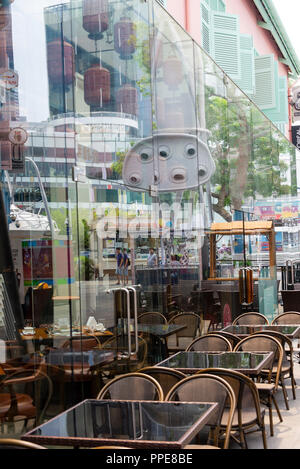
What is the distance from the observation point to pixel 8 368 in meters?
5.86

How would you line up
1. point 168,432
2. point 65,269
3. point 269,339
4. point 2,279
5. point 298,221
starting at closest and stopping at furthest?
point 168,432 < point 65,269 < point 2,279 < point 269,339 < point 298,221

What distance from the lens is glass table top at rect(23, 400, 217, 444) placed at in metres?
4.07

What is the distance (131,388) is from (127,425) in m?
0.98

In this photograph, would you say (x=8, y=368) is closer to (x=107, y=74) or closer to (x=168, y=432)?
(x=168, y=432)

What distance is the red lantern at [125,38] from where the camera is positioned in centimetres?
686

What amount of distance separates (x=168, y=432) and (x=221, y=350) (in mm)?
3678

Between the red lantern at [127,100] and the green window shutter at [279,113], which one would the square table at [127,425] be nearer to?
the red lantern at [127,100]

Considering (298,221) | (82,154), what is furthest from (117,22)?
(298,221)

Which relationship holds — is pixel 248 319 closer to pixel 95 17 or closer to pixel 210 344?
pixel 210 344

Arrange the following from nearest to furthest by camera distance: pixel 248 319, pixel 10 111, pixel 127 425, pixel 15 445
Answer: pixel 15 445 → pixel 127 425 → pixel 10 111 → pixel 248 319

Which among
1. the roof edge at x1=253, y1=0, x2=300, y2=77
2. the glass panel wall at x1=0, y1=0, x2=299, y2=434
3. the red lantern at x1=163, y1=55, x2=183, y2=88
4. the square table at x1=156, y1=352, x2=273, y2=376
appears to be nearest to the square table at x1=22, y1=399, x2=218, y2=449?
the glass panel wall at x1=0, y1=0, x2=299, y2=434

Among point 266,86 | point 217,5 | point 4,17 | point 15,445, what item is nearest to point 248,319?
point 4,17

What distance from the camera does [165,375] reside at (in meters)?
5.80

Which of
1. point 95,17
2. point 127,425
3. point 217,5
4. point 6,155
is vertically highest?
point 217,5
